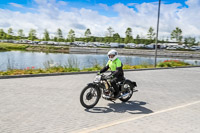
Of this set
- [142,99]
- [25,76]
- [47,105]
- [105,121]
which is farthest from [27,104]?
[25,76]

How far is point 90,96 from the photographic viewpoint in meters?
5.77

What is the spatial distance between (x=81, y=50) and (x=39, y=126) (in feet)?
218

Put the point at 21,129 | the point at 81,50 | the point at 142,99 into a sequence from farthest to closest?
the point at 81,50, the point at 142,99, the point at 21,129

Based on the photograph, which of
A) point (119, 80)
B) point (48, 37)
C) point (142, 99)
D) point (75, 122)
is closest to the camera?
point (75, 122)

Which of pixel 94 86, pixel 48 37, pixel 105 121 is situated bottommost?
pixel 105 121

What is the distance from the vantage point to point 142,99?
709cm

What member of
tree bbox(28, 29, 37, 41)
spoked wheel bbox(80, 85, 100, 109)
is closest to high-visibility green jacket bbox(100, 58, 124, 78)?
spoked wheel bbox(80, 85, 100, 109)

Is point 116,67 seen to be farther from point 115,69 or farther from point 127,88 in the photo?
point 127,88

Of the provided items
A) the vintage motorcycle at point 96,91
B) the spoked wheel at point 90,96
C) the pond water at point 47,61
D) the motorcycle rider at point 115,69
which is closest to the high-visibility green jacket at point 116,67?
the motorcycle rider at point 115,69

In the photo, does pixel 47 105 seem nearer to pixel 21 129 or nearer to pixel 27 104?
pixel 27 104

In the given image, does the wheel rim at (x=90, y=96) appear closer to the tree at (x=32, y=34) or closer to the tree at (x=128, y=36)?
the tree at (x=128, y=36)

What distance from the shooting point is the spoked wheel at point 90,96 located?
222 inches

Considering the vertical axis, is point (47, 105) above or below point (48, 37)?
below

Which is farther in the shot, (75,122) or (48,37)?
(48,37)
